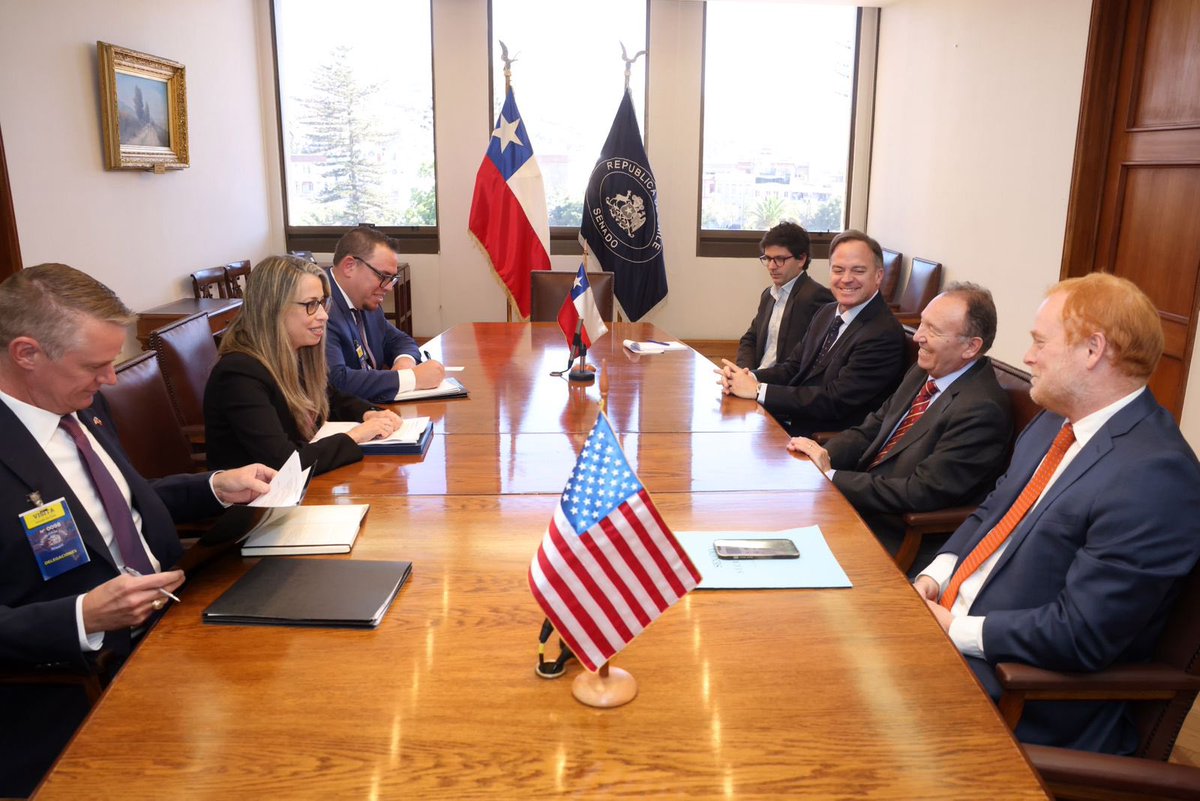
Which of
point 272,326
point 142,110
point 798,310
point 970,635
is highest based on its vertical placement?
point 142,110

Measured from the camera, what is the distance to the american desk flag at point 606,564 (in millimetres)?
1126

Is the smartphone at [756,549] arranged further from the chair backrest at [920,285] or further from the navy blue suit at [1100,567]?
the chair backrest at [920,285]

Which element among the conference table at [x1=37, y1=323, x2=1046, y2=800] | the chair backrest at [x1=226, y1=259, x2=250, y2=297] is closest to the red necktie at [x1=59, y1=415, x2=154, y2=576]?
the conference table at [x1=37, y1=323, x2=1046, y2=800]

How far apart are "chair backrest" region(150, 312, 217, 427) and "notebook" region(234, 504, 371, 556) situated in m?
1.04

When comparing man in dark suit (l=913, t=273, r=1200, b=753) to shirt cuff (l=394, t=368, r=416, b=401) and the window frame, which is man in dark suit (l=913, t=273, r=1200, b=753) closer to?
shirt cuff (l=394, t=368, r=416, b=401)

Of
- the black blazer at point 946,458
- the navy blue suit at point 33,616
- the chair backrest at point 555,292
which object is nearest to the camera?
the navy blue suit at point 33,616

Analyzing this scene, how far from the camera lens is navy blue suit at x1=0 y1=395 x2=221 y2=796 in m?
1.35

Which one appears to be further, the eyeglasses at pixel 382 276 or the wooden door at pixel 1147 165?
the wooden door at pixel 1147 165

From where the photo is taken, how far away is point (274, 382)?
85.7 inches

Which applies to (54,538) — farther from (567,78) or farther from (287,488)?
(567,78)

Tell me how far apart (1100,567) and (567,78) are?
20.9ft

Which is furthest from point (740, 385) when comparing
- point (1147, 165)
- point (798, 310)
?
point (1147, 165)

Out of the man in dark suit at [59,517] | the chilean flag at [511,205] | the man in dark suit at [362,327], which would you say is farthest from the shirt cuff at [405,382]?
the chilean flag at [511,205]

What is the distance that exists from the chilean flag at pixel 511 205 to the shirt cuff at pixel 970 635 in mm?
4955
